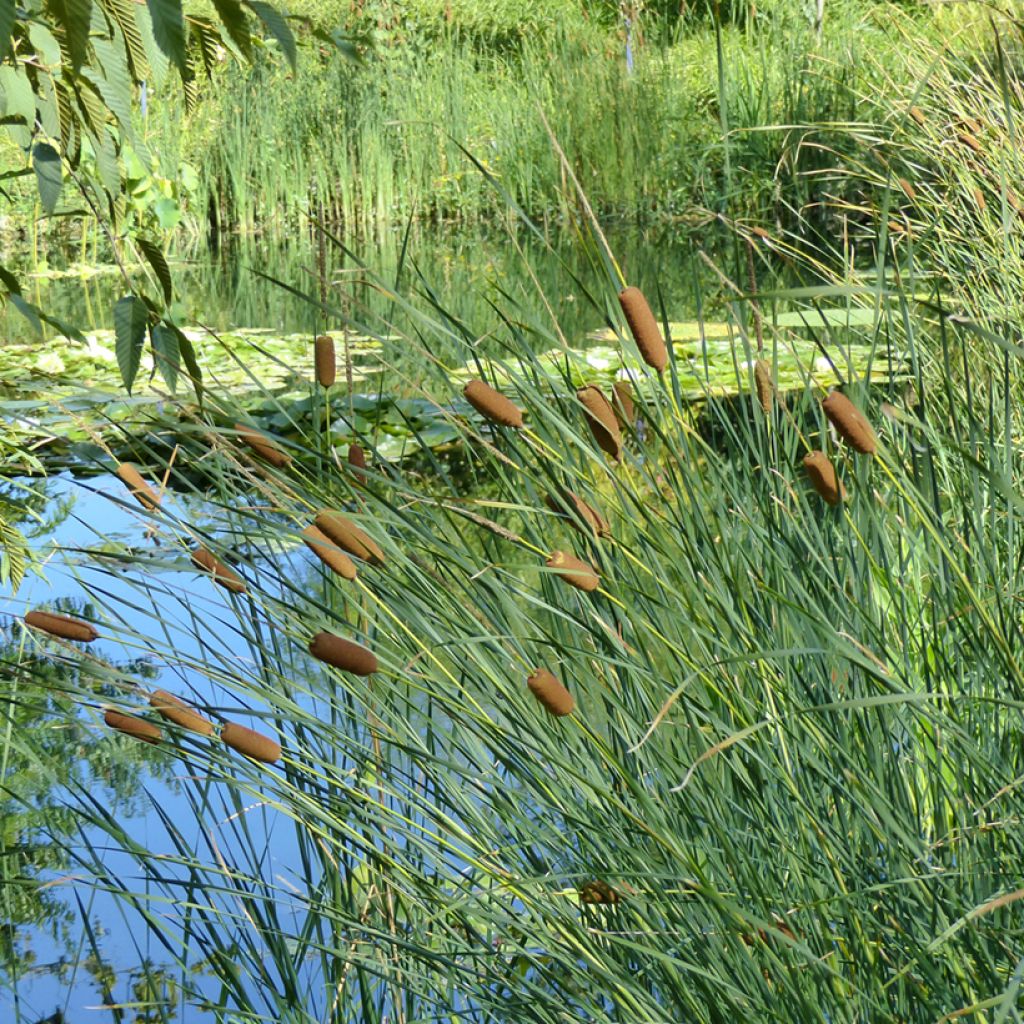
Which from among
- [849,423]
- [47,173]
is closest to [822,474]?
[849,423]

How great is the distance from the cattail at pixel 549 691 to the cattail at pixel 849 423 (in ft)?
0.87

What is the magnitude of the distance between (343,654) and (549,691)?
14cm

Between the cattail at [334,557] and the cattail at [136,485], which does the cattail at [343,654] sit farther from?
the cattail at [136,485]

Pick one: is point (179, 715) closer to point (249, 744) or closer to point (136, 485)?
point (249, 744)

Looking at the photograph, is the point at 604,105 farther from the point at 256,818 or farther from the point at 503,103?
the point at 256,818

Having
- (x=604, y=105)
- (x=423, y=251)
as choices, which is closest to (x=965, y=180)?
(x=423, y=251)

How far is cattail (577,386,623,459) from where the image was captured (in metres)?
1.16

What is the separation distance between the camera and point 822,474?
1033mm

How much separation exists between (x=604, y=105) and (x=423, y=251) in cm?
196

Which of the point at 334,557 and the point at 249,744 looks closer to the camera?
the point at 249,744

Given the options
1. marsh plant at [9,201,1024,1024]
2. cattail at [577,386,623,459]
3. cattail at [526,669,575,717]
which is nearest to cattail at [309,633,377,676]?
marsh plant at [9,201,1024,1024]

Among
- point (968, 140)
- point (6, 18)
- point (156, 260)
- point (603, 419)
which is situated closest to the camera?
point (6, 18)

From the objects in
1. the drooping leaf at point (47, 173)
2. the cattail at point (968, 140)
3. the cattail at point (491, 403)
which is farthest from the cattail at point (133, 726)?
the cattail at point (968, 140)

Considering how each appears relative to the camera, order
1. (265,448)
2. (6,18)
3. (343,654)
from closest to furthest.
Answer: (343,654) → (6,18) → (265,448)
